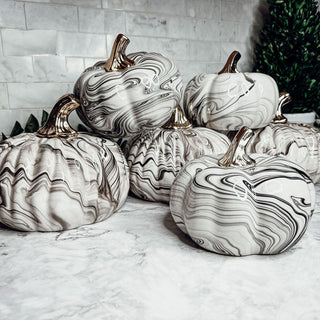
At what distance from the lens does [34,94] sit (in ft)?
3.70

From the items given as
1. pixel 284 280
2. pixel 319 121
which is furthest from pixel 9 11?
pixel 319 121

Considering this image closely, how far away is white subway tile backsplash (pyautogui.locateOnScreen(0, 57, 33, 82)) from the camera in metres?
1.06

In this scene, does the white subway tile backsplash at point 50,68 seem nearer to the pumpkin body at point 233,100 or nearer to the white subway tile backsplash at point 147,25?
the white subway tile backsplash at point 147,25

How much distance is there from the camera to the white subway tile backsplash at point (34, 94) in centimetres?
110

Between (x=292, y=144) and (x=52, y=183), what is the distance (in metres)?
0.68

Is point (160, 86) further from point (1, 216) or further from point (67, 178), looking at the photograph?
point (1, 216)

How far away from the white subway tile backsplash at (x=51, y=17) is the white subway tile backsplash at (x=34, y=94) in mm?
185

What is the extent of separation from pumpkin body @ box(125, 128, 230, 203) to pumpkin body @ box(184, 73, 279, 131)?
59mm

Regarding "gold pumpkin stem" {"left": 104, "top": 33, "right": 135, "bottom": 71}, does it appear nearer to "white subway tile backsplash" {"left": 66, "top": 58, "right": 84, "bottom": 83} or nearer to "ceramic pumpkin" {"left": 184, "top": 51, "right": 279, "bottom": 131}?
"ceramic pumpkin" {"left": 184, "top": 51, "right": 279, "bottom": 131}

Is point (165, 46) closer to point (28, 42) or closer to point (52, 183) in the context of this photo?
point (28, 42)

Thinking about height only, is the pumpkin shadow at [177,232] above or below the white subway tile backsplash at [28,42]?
below

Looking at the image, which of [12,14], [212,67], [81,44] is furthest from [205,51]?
[12,14]

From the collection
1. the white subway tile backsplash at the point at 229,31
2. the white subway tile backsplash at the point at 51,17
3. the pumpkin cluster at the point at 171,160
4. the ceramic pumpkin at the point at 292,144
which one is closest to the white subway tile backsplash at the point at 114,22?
the white subway tile backsplash at the point at 51,17

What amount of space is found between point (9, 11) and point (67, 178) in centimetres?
63
